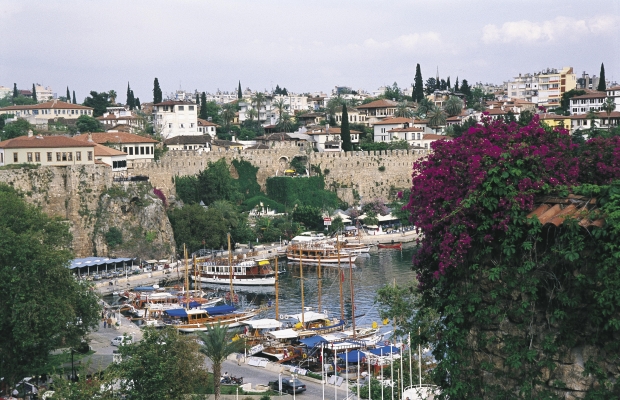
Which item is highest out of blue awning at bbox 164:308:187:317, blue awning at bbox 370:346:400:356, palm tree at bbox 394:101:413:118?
palm tree at bbox 394:101:413:118

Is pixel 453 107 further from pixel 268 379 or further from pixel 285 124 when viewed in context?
pixel 268 379

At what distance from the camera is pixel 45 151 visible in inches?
2125

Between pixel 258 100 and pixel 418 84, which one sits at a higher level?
pixel 418 84

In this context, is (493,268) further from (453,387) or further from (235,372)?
(235,372)

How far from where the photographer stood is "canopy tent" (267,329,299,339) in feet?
124

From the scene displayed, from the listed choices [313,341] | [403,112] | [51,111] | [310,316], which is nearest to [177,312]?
[310,316]

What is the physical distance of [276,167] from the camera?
7412cm

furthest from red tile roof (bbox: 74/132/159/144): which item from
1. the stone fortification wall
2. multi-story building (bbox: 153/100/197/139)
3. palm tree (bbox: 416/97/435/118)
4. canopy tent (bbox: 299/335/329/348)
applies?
palm tree (bbox: 416/97/435/118)

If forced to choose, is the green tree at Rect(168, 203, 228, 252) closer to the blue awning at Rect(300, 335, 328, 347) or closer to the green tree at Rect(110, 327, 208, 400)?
the blue awning at Rect(300, 335, 328, 347)

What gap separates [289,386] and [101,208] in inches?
1175

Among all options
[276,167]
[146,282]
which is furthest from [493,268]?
[276,167]

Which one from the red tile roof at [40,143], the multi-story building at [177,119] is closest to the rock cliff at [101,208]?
the red tile roof at [40,143]

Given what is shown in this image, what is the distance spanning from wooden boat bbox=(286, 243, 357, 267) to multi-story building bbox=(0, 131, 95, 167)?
15244mm

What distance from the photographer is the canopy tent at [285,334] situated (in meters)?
37.8
